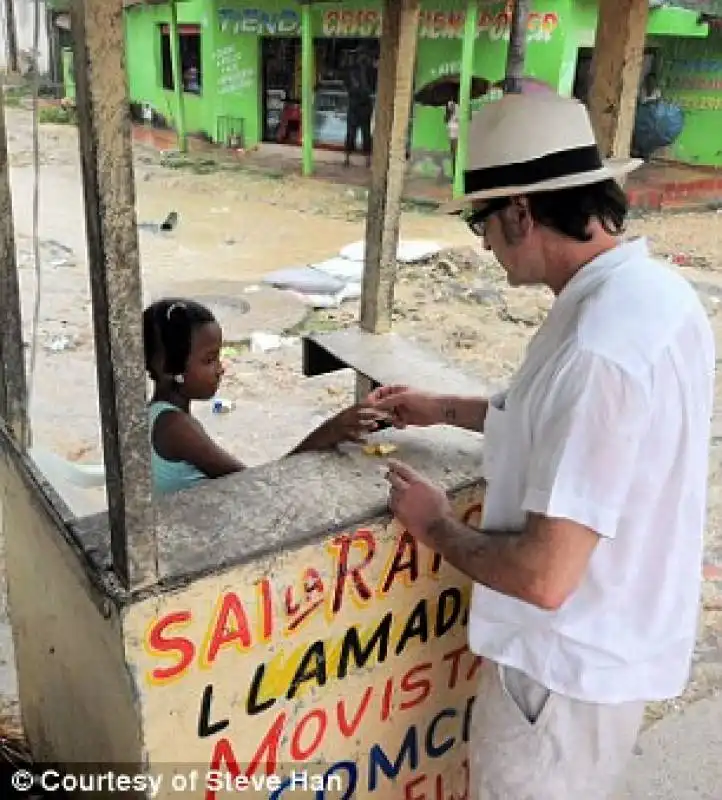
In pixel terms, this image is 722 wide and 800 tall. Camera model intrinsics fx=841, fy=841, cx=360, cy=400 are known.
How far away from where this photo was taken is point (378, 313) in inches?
107

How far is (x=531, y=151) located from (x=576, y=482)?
0.58 meters

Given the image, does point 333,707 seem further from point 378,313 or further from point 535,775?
point 378,313

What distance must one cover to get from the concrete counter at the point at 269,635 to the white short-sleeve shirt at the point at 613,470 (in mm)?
272

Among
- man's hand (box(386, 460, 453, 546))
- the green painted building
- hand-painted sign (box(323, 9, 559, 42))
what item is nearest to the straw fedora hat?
man's hand (box(386, 460, 453, 546))

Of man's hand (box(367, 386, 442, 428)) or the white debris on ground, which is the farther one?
the white debris on ground

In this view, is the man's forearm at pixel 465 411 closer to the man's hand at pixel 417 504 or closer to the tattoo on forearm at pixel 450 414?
the tattoo on forearm at pixel 450 414

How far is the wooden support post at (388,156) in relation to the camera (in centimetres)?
245

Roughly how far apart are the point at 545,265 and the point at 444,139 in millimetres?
11862

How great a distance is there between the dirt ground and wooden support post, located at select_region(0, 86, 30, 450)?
4.30 feet

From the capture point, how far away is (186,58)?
56.5ft

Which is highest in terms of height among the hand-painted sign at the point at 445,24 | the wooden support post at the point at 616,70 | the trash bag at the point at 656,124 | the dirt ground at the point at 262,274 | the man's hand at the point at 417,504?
the hand-painted sign at the point at 445,24

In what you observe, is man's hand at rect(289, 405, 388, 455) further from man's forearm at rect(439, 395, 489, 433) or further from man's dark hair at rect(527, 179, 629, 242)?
man's dark hair at rect(527, 179, 629, 242)

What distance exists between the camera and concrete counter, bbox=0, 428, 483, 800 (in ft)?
5.15

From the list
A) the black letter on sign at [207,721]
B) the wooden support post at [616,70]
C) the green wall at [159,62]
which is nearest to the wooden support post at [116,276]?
the black letter on sign at [207,721]
